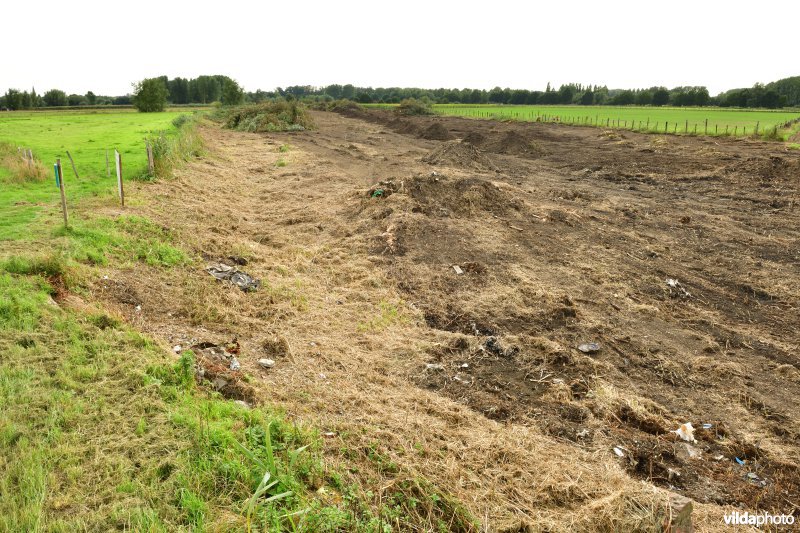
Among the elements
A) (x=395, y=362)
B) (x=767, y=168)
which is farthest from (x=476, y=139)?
(x=395, y=362)

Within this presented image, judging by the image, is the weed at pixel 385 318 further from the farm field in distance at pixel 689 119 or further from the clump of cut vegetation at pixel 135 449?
the farm field in distance at pixel 689 119

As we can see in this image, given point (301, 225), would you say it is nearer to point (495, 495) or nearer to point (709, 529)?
point (495, 495)

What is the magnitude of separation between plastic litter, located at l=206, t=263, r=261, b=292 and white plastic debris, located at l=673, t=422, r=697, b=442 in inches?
275

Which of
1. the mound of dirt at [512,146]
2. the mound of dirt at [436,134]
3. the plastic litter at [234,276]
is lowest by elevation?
the plastic litter at [234,276]

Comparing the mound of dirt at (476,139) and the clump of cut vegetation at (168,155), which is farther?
the mound of dirt at (476,139)

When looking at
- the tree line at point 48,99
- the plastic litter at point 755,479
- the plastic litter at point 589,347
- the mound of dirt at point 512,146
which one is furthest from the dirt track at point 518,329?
the tree line at point 48,99

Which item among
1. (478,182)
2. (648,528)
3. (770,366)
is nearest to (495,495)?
(648,528)

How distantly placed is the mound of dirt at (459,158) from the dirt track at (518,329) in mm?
5365

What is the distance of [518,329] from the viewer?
24.8 ft

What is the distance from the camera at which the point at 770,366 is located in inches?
259

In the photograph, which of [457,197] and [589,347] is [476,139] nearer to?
[457,197]

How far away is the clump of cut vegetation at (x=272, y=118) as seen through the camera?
127ft

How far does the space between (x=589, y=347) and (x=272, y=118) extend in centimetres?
3836

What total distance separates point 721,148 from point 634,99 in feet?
211
